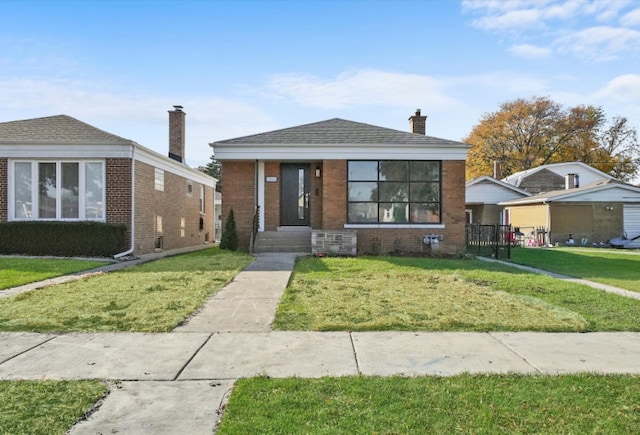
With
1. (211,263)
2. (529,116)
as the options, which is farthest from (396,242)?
(529,116)

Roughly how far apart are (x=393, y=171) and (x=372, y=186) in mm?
885

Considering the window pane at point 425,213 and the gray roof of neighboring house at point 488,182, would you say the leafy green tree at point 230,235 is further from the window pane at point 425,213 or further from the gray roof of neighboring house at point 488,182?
the gray roof of neighboring house at point 488,182

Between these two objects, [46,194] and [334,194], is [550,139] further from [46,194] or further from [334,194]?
[46,194]

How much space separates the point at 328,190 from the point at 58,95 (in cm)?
1262

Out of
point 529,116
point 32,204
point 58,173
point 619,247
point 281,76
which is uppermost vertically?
point 529,116

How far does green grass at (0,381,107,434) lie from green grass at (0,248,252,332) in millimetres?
1700

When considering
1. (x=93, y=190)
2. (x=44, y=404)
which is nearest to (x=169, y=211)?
(x=93, y=190)

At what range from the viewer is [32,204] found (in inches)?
540

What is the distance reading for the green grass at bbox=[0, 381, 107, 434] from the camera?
2715 millimetres

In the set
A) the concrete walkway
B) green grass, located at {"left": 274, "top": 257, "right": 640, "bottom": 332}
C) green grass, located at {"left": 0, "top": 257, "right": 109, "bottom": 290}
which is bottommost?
the concrete walkway

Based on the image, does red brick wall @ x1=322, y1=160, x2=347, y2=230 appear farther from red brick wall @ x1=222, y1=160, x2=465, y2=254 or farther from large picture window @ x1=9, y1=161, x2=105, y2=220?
large picture window @ x1=9, y1=161, x2=105, y2=220

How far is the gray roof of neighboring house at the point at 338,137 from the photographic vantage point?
14617mm

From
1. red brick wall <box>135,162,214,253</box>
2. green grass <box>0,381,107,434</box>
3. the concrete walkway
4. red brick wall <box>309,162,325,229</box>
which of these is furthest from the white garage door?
green grass <box>0,381,107,434</box>

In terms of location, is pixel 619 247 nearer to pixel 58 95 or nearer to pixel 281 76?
pixel 281 76
